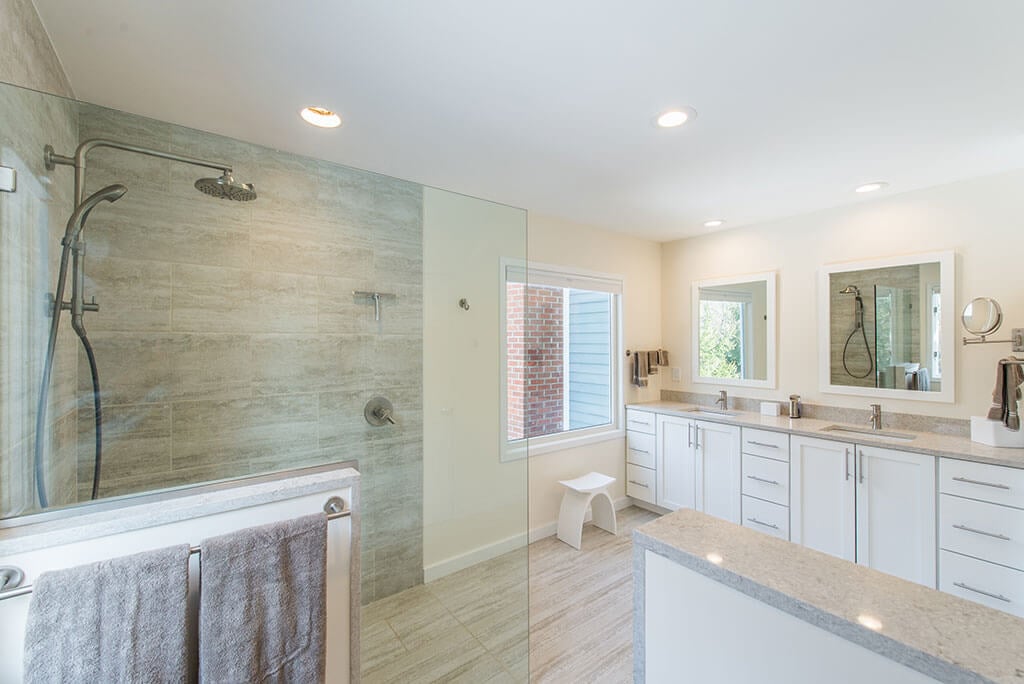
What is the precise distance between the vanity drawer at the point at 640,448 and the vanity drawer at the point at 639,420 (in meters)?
0.04

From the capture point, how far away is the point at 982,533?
2.10 meters

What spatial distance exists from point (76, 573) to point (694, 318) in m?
4.07

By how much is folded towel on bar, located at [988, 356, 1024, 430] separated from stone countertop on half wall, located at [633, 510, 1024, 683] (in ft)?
7.75

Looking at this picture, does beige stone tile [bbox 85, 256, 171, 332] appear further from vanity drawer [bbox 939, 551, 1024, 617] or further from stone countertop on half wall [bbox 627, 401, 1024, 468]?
vanity drawer [bbox 939, 551, 1024, 617]

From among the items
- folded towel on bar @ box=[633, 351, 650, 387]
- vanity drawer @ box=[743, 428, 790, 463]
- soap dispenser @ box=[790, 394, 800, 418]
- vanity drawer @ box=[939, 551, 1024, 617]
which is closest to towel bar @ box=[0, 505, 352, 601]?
vanity drawer @ box=[939, 551, 1024, 617]

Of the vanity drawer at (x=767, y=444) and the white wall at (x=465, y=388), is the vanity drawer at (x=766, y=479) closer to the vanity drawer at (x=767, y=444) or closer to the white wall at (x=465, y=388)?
the vanity drawer at (x=767, y=444)

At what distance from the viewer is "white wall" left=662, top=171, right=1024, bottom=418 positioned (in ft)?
7.94

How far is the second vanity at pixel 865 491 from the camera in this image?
2076 mm

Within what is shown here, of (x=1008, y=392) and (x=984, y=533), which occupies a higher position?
(x=1008, y=392)

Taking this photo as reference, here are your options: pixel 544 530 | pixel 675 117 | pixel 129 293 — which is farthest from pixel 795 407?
pixel 129 293

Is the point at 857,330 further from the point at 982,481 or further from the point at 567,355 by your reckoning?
the point at 567,355

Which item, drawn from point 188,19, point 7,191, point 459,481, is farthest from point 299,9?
point 459,481

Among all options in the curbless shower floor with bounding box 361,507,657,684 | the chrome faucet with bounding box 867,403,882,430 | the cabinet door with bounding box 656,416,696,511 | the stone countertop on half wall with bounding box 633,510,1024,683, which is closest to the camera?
the stone countertop on half wall with bounding box 633,510,1024,683

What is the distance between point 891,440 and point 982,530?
55 centimetres
